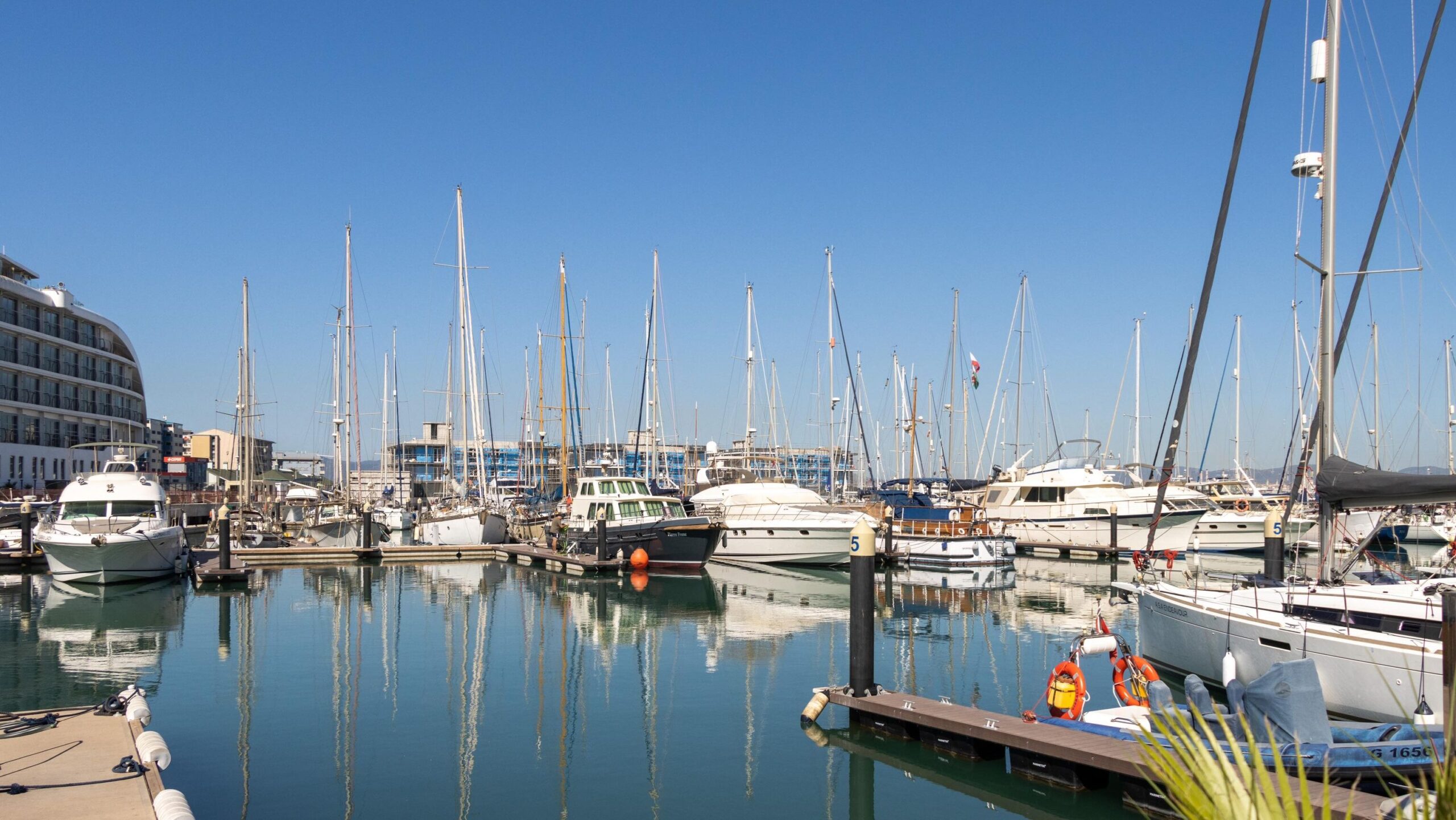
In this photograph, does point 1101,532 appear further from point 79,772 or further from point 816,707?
point 79,772

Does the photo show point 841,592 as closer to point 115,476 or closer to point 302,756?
point 302,756

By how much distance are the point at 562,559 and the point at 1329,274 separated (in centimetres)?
2588

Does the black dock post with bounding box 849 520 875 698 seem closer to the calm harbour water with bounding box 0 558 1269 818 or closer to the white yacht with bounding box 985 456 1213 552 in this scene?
the calm harbour water with bounding box 0 558 1269 818

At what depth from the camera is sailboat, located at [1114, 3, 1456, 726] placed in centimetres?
1334

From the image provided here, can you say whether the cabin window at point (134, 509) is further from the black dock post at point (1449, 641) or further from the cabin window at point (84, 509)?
the black dock post at point (1449, 641)

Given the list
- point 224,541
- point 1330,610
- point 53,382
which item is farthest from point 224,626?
point 53,382

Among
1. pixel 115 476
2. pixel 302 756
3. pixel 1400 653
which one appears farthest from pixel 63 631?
pixel 1400 653

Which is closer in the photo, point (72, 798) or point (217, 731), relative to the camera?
point (72, 798)

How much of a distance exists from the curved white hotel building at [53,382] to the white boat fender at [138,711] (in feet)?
153

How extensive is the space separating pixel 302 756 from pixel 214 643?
10081mm

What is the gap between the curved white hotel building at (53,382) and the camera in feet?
174

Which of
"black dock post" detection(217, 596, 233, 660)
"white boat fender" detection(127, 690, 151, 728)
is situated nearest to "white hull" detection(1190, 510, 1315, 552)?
"black dock post" detection(217, 596, 233, 660)

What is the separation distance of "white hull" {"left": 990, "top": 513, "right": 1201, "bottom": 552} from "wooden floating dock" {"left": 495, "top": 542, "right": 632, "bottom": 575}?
15.4 m

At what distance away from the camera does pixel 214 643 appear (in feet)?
72.6
